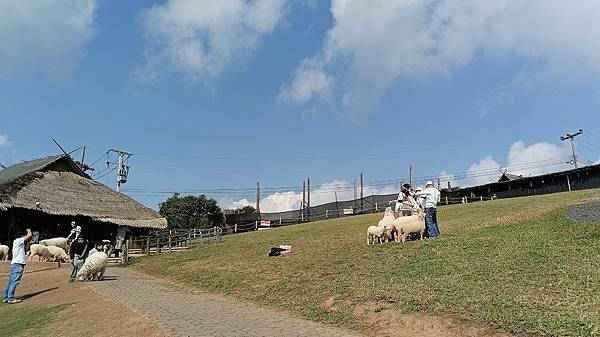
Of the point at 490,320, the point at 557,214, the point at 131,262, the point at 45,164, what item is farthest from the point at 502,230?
the point at 45,164

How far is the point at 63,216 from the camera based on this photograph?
31984 millimetres

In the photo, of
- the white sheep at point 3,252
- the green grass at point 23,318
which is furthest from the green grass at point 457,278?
the white sheep at point 3,252

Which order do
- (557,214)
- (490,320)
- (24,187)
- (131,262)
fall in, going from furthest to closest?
(24,187) < (131,262) < (557,214) < (490,320)

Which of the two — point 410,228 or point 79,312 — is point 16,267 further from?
point 410,228

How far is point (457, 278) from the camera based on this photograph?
10008 millimetres

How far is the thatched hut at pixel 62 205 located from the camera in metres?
29.5

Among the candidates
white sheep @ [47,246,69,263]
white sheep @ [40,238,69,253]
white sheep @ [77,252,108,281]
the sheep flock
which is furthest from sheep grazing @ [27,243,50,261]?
the sheep flock

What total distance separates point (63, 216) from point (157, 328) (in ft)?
88.7

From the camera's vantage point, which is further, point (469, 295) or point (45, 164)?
point (45, 164)

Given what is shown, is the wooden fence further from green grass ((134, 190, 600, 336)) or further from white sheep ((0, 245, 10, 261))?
green grass ((134, 190, 600, 336))

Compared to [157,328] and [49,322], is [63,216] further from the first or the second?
[157,328]

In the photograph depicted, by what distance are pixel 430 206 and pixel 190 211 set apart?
159ft

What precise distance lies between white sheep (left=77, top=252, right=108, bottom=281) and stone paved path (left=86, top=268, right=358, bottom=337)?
1.47 m

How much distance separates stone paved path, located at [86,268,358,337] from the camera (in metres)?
8.36
